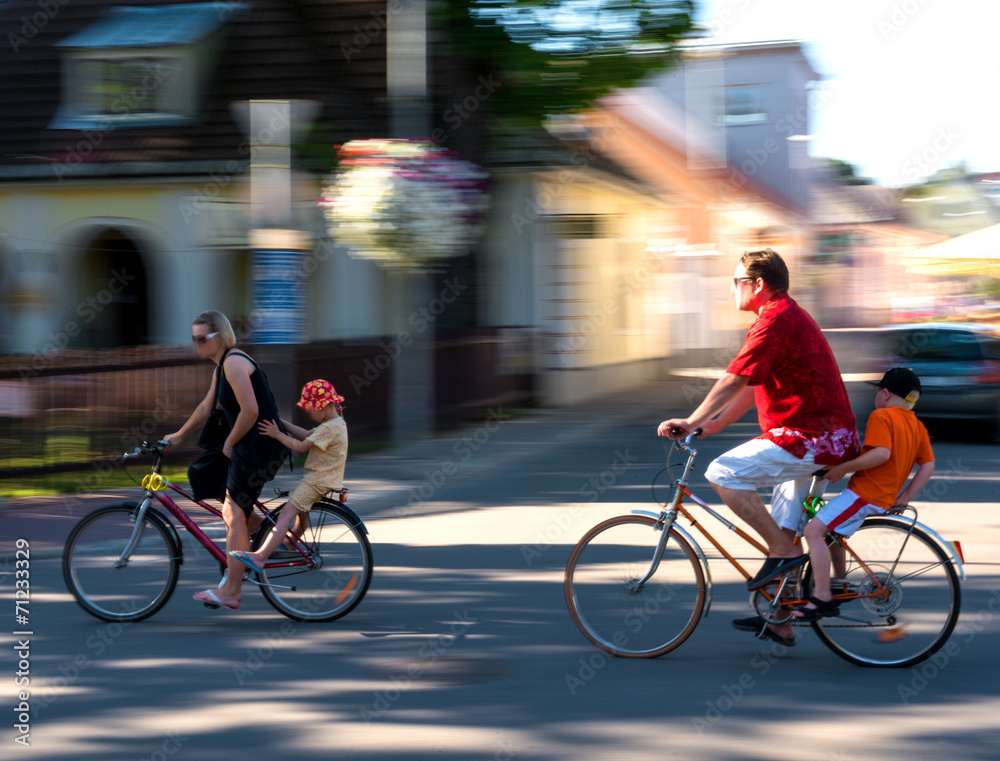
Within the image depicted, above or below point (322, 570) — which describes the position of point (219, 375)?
above

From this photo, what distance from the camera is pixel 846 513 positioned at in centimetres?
519

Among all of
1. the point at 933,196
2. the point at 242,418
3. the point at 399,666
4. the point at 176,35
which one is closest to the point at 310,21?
the point at 176,35

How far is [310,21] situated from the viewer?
1897 centimetres

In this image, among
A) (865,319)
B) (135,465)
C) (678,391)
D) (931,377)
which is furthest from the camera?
(865,319)

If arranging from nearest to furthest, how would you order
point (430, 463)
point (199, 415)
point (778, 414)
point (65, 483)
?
1. point (778, 414)
2. point (199, 415)
3. point (65, 483)
4. point (430, 463)

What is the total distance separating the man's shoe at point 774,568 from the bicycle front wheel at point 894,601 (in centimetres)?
12

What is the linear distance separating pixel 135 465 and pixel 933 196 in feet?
225

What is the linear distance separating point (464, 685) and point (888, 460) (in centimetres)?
227

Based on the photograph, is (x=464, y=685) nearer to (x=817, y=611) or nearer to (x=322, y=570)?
(x=322, y=570)

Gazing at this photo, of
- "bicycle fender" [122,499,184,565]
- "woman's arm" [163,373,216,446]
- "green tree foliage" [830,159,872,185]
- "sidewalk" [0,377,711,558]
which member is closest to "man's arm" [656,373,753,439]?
"woman's arm" [163,373,216,446]

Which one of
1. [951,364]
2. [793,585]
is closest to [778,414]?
[793,585]

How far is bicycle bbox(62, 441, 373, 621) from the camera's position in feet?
20.7

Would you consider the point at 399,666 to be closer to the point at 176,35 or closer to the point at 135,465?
the point at 135,465

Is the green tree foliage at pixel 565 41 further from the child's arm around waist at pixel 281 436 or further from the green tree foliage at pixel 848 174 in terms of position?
the green tree foliage at pixel 848 174
